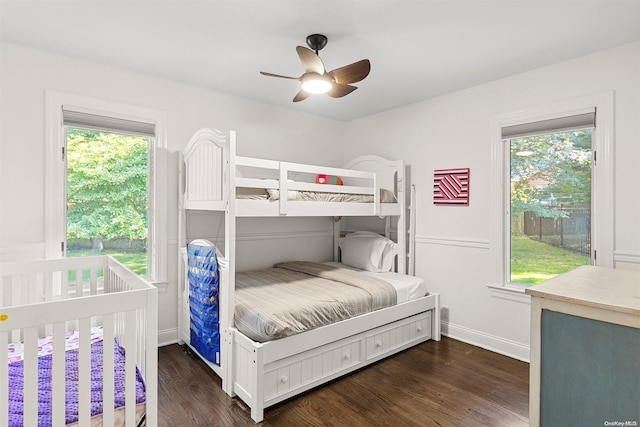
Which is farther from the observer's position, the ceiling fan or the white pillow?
the white pillow

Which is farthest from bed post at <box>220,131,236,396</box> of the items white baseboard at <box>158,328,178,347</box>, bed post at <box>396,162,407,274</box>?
bed post at <box>396,162,407,274</box>

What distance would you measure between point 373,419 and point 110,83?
3246mm

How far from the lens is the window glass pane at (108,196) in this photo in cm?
276

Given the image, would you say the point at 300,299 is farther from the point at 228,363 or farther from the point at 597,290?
the point at 597,290

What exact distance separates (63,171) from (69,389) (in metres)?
1.91

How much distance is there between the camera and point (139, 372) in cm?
166

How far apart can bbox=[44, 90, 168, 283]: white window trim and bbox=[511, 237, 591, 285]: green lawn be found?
10.6 ft

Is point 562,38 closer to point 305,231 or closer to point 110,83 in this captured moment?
point 305,231

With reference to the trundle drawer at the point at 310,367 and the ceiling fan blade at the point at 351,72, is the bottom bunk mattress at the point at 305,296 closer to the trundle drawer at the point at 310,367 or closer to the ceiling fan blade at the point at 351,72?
the trundle drawer at the point at 310,367

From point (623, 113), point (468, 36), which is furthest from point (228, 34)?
point (623, 113)

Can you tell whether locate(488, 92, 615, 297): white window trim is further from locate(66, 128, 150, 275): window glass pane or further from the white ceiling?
locate(66, 128, 150, 275): window glass pane

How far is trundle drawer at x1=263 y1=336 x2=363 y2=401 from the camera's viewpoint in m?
2.15

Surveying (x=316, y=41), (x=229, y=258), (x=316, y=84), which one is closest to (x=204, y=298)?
(x=229, y=258)

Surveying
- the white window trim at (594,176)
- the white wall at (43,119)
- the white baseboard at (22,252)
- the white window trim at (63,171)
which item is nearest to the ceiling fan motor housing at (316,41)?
the white wall at (43,119)
